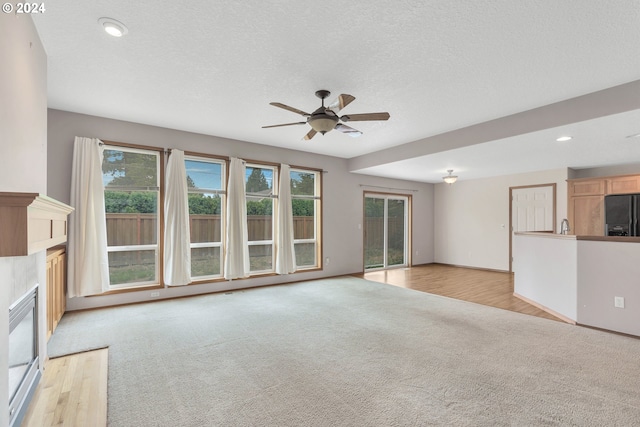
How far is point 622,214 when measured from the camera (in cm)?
562

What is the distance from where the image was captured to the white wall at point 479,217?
695cm

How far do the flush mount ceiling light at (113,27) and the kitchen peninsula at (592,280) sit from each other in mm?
5318

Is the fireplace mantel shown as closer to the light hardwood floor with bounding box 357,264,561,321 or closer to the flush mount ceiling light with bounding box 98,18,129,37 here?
the flush mount ceiling light with bounding box 98,18,129,37

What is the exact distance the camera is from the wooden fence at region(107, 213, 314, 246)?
14.8 feet

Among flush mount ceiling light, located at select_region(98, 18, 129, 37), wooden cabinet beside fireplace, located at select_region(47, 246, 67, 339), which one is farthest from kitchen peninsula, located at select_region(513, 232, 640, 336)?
wooden cabinet beside fireplace, located at select_region(47, 246, 67, 339)

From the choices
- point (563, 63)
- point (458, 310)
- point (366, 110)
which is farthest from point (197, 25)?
point (458, 310)

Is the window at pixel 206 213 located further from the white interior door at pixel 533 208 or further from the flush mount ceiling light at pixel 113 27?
the white interior door at pixel 533 208

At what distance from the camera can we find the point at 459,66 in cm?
284

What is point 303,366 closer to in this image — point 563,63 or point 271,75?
point 271,75

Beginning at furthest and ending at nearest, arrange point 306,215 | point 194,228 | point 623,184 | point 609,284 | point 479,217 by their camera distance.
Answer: point 479,217
point 306,215
point 623,184
point 194,228
point 609,284

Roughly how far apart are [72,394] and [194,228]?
309 cm

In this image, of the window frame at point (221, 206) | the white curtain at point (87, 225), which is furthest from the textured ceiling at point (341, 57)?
the window frame at point (221, 206)

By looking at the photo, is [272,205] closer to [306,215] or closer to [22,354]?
[306,215]

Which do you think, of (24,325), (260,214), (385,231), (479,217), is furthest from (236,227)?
(479,217)
